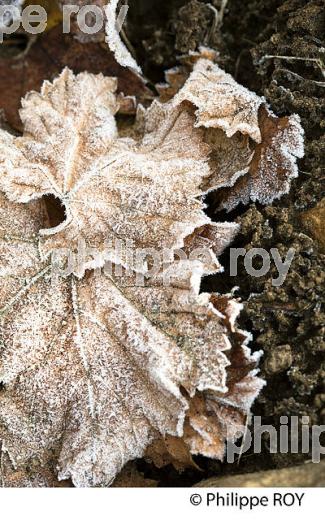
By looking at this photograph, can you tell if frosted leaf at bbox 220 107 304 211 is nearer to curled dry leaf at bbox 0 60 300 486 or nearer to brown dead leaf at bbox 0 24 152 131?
curled dry leaf at bbox 0 60 300 486

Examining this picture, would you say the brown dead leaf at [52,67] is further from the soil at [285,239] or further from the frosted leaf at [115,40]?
the soil at [285,239]

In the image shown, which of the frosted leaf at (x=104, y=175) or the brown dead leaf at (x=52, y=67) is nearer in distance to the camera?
the frosted leaf at (x=104, y=175)

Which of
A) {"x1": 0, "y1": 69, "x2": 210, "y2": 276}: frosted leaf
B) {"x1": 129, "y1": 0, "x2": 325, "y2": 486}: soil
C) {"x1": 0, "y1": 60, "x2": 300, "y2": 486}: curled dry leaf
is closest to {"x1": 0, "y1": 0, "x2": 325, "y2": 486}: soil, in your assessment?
{"x1": 129, "y1": 0, "x2": 325, "y2": 486}: soil

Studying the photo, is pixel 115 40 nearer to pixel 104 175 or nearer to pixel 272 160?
pixel 104 175

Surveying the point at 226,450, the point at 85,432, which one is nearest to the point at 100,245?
the point at 85,432

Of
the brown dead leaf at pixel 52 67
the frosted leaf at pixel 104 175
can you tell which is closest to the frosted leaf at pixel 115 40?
the brown dead leaf at pixel 52 67

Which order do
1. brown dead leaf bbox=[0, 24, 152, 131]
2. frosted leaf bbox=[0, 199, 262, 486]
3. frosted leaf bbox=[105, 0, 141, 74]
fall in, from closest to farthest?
frosted leaf bbox=[0, 199, 262, 486]
frosted leaf bbox=[105, 0, 141, 74]
brown dead leaf bbox=[0, 24, 152, 131]
